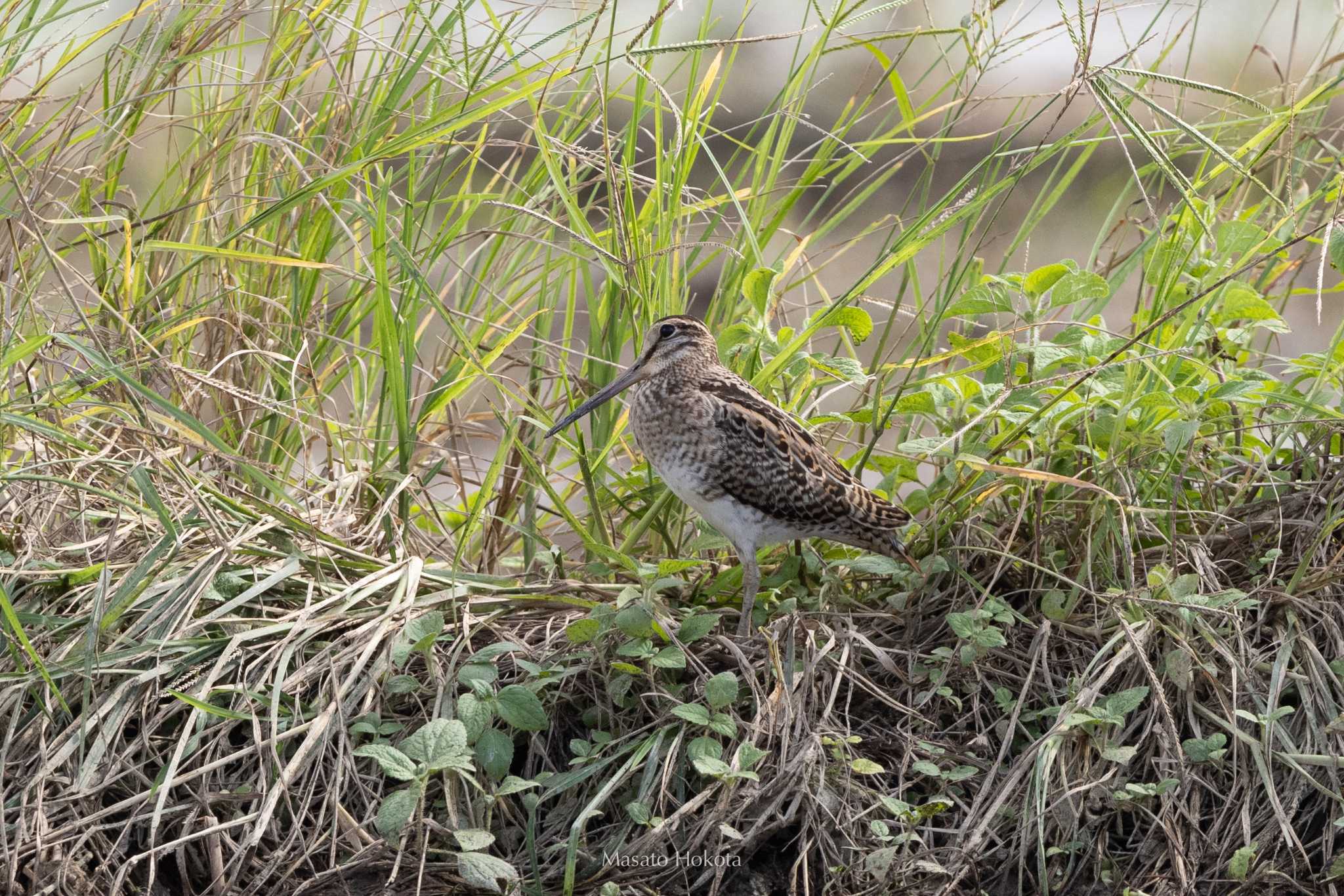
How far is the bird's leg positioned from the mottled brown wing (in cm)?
13

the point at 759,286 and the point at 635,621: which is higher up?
the point at 759,286

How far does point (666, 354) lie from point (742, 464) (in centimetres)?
40

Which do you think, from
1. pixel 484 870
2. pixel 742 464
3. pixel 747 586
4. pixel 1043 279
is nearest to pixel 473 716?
pixel 484 870

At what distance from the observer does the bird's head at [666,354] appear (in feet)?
12.3

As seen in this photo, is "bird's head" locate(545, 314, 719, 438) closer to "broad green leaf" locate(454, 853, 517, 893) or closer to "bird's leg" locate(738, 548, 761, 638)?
"bird's leg" locate(738, 548, 761, 638)

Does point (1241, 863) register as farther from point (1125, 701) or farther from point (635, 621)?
point (635, 621)

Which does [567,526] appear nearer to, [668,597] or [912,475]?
→ [668,597]

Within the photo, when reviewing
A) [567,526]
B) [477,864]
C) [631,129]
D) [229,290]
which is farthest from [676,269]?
[477,864]

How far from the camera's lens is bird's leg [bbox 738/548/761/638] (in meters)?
3.40

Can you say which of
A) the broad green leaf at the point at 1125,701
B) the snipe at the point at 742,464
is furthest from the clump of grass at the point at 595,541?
the snipe at the point at 742,464

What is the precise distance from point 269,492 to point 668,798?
138cm

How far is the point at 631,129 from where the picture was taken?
3.79 m

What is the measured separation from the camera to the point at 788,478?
3.55 meters

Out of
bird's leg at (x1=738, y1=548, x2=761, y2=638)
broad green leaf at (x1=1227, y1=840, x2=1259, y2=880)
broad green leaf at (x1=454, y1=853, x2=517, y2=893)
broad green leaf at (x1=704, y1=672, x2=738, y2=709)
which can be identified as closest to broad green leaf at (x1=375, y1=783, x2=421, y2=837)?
broad green leaf at (x1=454, y1=853, x2=517, y2=893)
